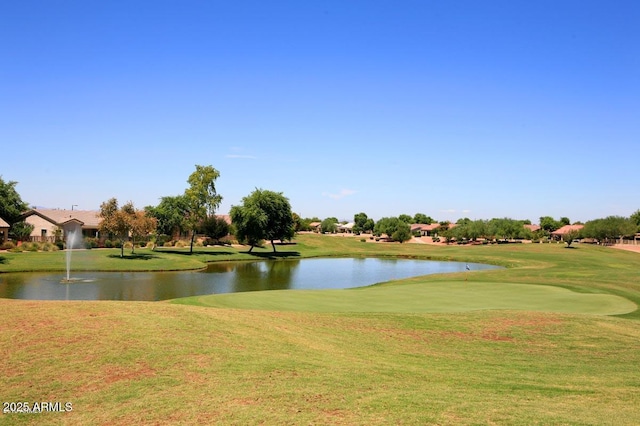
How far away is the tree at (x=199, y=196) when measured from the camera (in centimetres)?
8031

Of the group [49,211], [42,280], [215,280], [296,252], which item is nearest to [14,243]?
[49,211]

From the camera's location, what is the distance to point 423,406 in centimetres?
980

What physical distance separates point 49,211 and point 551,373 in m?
81.0

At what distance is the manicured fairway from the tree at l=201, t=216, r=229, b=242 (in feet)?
208

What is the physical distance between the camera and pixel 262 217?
7750cm

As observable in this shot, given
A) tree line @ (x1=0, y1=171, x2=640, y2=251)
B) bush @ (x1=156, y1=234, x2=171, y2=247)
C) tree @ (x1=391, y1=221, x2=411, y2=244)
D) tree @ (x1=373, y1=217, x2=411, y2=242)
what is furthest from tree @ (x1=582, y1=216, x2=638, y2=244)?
bush @ (x1=156, y1=234, x2=171, y2=247)

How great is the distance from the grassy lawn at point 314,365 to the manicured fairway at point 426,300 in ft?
2.32

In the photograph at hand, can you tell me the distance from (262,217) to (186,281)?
33095 mm

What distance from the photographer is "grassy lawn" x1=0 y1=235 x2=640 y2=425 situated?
9.47 meters

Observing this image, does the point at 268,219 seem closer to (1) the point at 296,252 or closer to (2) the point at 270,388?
(1) the point at 296,252

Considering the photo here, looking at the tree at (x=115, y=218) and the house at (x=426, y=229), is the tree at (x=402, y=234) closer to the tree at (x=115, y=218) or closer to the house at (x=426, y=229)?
the house at (x=426, y=229)

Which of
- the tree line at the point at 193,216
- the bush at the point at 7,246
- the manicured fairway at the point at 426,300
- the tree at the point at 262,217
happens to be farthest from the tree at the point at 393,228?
the manicured fairway at the point at 426,300

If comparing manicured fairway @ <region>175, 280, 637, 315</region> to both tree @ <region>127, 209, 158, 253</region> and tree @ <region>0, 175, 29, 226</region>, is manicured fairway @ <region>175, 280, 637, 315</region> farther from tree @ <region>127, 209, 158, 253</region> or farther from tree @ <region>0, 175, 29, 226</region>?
tree @ <region>0, 175, 29, 226</region>

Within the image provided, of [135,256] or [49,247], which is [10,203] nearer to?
[49,247]
